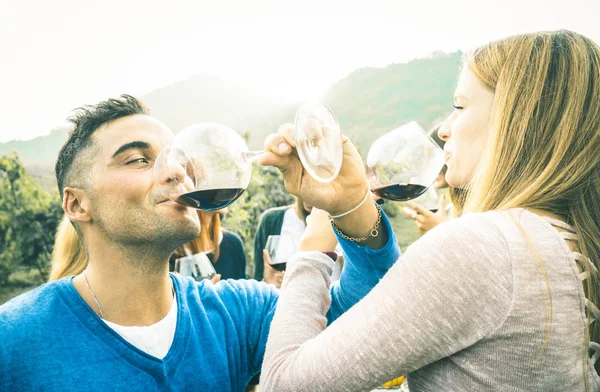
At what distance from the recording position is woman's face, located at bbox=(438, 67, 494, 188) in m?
1.45

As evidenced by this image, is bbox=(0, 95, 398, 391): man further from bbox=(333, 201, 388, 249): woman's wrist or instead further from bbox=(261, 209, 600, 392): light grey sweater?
bbox=(261, 209, 600, 392): light grey sweater

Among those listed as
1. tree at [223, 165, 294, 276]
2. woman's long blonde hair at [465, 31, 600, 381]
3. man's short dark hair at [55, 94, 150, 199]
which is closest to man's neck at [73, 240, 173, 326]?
man's short dark hair at [55, 94, 150, 199]

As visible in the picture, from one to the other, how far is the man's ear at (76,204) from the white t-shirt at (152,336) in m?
0.50

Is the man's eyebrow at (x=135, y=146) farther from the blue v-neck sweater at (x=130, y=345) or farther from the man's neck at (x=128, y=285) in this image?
the blue v-neck sweater at (x=130, y=345)

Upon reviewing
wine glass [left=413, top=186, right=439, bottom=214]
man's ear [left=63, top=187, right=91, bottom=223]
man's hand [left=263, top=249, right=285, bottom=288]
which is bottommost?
man's hand [left=263, top=249, right=285, bottom=288]

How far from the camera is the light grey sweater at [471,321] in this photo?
1086 mm

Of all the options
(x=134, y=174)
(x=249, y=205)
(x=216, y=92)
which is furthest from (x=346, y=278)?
(x=216, y=92)

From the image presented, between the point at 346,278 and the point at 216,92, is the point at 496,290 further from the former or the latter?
the point at 216,92

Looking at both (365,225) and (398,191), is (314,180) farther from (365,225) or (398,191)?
(398,191)

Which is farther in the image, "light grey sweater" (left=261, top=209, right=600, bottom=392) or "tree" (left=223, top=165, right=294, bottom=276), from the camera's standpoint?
"tree" (left=223, top=165, right=294, bottom=276)

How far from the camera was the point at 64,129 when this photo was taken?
2277 mm

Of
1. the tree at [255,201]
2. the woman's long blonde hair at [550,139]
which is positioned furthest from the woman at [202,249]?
the tree at [255,201]

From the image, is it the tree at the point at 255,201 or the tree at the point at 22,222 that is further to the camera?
the tree at the point at 22,222

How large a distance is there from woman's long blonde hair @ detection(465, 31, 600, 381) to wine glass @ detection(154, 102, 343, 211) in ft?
1.46
